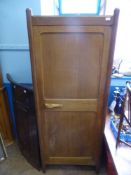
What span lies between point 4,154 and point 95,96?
1.37 m

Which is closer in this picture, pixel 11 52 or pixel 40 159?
pixel 40 159

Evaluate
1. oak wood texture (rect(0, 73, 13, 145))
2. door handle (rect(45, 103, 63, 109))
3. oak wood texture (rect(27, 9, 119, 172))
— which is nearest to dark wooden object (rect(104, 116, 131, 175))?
oak wood texture (rect(27, 9, 119, 172))

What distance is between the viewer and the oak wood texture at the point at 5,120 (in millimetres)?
1927

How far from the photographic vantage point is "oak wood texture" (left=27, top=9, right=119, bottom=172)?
46.0 inches

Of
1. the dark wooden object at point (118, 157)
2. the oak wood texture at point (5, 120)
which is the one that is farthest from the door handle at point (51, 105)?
the oak wood texture at point (5, 120)

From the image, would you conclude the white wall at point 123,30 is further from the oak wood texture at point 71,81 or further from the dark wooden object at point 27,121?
the dark wooden object at point 27,121

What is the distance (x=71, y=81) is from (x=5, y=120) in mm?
1153

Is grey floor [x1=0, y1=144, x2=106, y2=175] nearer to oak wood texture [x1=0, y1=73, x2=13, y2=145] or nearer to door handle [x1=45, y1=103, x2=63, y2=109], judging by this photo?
oak wood texture [x1=0, y1=73, x2=13, y2=145]

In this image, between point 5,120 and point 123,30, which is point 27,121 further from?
point 123,30

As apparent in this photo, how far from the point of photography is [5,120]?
6.64ft

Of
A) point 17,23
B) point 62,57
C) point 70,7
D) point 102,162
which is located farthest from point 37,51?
point 102,162

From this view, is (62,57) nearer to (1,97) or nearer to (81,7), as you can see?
(81,7)

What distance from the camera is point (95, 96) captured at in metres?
1.39

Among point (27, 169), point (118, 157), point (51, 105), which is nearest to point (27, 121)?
point (51, 105)
